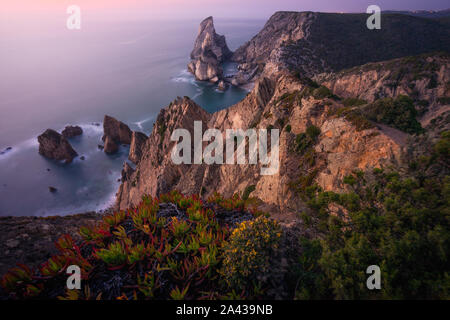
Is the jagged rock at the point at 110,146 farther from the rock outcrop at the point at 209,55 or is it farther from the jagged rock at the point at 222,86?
the rock outcrop at the point at 209,55

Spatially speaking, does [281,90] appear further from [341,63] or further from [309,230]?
[341,63]

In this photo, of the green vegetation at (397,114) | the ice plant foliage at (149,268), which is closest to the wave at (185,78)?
the green vegetation at (397,114)

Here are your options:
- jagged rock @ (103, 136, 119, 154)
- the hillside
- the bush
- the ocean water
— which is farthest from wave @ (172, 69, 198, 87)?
the bush
